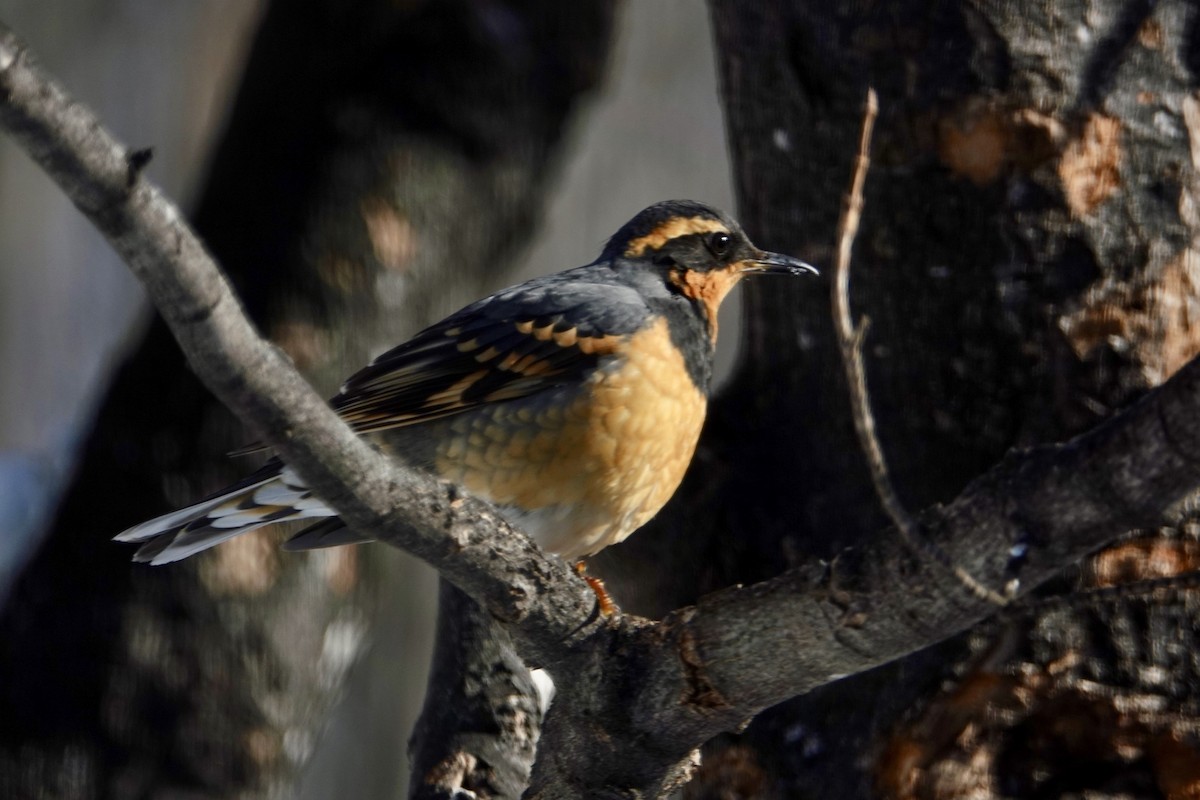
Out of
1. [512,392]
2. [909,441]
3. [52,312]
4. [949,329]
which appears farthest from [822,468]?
[52,312]

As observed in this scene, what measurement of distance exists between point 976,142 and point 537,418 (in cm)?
136

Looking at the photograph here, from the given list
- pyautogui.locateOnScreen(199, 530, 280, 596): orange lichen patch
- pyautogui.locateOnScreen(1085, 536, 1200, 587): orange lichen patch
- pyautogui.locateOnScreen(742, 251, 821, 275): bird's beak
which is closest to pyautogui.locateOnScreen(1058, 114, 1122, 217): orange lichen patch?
pyautogui.locateOnScreen(742, 251, 821, 275): bird's beak

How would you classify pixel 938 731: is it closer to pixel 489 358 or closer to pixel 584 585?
pixel 584 585

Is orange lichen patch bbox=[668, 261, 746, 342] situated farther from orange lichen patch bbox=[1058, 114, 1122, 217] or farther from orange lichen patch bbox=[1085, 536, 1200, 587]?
orange lichen patch bbox=[1085, 536, 1200, 587]

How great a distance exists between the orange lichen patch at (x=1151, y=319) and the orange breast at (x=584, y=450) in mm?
1058

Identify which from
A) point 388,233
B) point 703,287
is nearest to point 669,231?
point 703,287

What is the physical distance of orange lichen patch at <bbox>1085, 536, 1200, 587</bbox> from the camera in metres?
3.44

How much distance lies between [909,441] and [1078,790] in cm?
97

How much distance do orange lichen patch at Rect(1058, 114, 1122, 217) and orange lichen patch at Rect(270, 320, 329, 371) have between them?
299cm

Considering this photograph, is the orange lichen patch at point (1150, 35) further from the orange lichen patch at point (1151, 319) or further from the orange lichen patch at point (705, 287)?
the orange lichen patch at point (705, 287)

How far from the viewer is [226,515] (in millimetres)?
3918

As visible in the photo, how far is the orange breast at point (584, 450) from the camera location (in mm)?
3793

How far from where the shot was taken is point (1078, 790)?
11.1ft

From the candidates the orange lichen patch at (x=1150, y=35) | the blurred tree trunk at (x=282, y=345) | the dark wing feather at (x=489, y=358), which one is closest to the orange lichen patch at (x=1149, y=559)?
the orange lichen patch at (x=1150, y=35)
